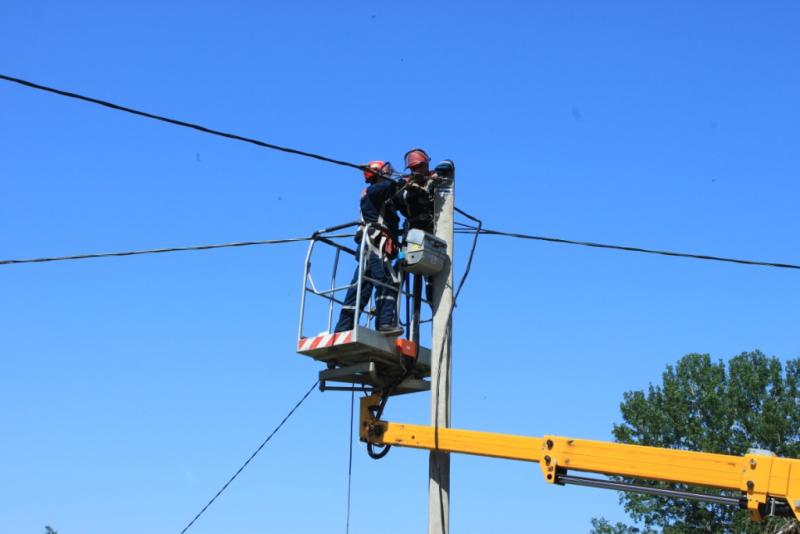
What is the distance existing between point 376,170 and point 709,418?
88.1ft

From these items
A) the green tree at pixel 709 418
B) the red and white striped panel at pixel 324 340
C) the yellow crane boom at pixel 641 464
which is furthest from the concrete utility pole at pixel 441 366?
the green tree at pixel 709 418

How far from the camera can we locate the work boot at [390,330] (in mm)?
10289

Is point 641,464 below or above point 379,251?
below

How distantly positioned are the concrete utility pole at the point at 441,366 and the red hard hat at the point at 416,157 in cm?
41

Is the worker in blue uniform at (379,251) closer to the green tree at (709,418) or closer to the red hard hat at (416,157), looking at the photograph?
the red hard hat at (416,157)

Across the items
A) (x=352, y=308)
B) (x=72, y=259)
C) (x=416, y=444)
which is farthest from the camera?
(x=72, y=259)

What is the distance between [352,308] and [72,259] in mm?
3763

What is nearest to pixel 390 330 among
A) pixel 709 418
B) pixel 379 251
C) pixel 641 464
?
pixel 379 251

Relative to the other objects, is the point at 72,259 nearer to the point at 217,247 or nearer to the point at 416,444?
the point at 217,247

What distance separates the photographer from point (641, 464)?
332 inches

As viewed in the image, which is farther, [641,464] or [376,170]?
[376,170]

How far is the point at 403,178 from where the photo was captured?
1105 centimetres

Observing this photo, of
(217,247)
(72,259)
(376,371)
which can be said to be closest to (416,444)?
(376,371)

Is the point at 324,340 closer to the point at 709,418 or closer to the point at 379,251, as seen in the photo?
the point at 379,251
